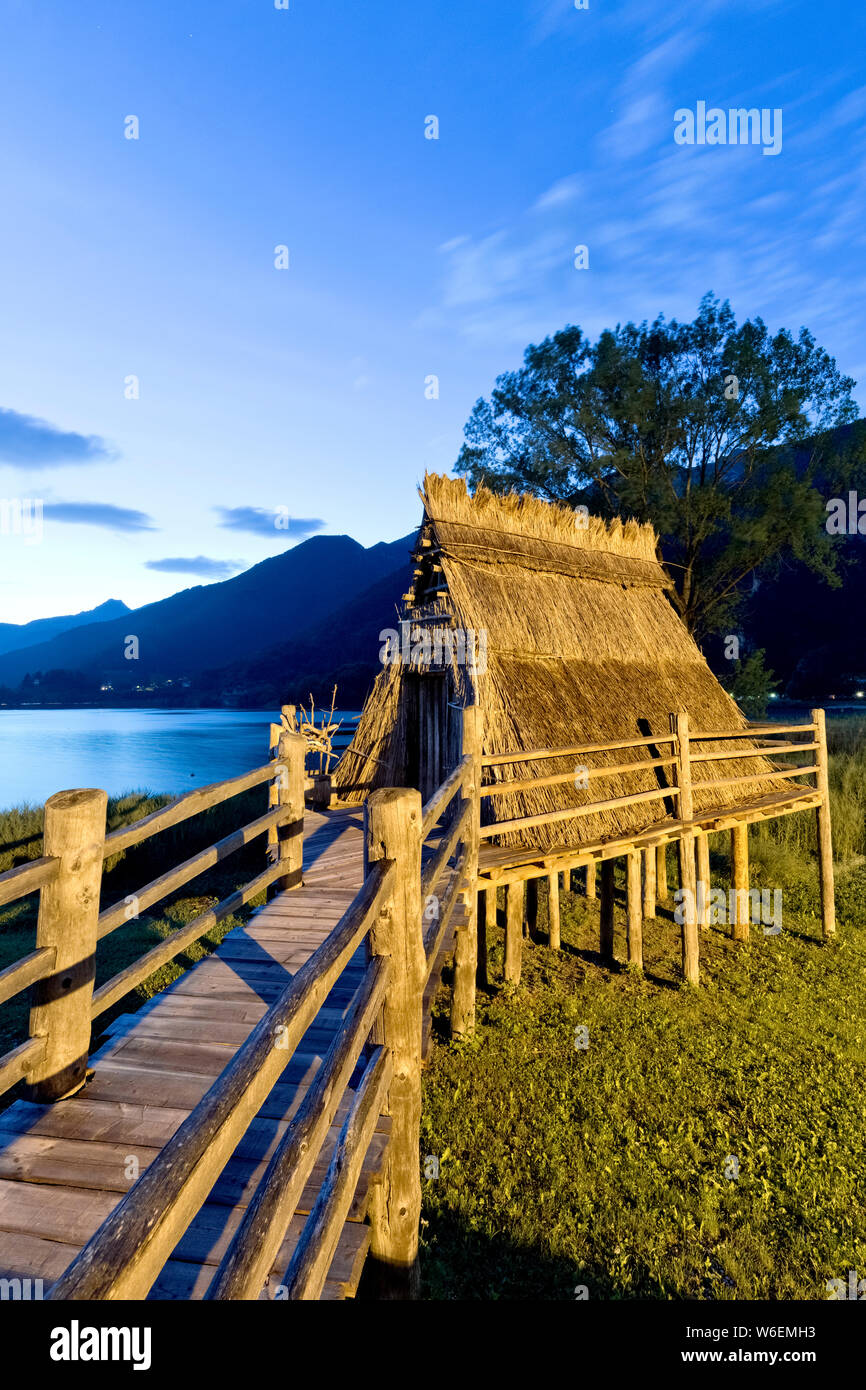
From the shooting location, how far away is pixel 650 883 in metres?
11.1

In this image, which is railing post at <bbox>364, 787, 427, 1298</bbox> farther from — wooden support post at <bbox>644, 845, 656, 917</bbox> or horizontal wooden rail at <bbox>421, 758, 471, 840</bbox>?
wooden support post at <bbox>644, 845, 656, 917</bbox>

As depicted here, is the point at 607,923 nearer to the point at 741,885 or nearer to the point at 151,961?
the point at 741,885

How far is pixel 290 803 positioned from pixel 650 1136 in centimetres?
409

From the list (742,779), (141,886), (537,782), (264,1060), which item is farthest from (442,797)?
(141,886)

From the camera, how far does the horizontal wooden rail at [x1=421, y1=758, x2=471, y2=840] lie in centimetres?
428

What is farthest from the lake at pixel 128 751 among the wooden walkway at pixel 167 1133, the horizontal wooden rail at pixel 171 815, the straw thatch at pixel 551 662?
the wooden walkway at pixel 167 1133

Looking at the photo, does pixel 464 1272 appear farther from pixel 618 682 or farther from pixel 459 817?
pixel 618 682

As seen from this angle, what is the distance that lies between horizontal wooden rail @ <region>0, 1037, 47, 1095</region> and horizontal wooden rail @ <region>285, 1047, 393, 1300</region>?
4.43ft

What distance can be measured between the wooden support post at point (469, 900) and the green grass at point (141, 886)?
3.65 meters

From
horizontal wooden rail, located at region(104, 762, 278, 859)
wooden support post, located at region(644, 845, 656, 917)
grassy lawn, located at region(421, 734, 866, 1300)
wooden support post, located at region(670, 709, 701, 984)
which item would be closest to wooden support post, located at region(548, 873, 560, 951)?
grassy lawn, located at region(421, 734, 866, 1300)

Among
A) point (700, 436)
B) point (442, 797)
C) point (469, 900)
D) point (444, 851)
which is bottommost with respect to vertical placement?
point (469, 900)
